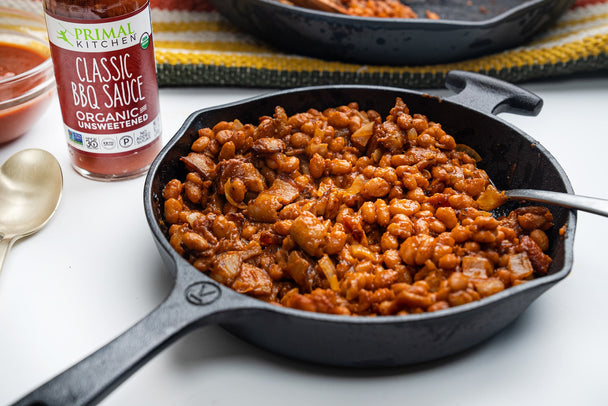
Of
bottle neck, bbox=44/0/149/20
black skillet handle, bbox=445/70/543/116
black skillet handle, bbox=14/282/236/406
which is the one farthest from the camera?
black skillet handle, bbox=445/70/543/116

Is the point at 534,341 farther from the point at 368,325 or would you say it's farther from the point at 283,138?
the point at 283,138

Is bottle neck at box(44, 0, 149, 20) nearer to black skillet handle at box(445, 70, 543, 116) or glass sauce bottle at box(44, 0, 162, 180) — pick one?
glass sauce bottle at box(44, 0, 162, 180)

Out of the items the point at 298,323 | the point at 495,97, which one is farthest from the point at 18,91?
the point at 495,97

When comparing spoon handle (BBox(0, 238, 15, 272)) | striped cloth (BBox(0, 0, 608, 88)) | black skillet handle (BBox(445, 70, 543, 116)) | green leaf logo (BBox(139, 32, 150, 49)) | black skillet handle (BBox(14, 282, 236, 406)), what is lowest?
spoon handle (BBox(0, 238, 15, 272))

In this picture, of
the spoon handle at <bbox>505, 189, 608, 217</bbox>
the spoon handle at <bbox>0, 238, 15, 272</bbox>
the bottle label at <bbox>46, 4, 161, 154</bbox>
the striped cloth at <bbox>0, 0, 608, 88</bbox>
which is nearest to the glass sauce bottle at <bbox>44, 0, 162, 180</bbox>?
the bottle label at <bbox>46, 4, 161, 154</bbox>

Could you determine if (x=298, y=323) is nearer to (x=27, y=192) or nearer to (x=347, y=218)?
(x=347, y=218)

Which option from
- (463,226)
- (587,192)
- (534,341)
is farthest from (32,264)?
(587,192)
